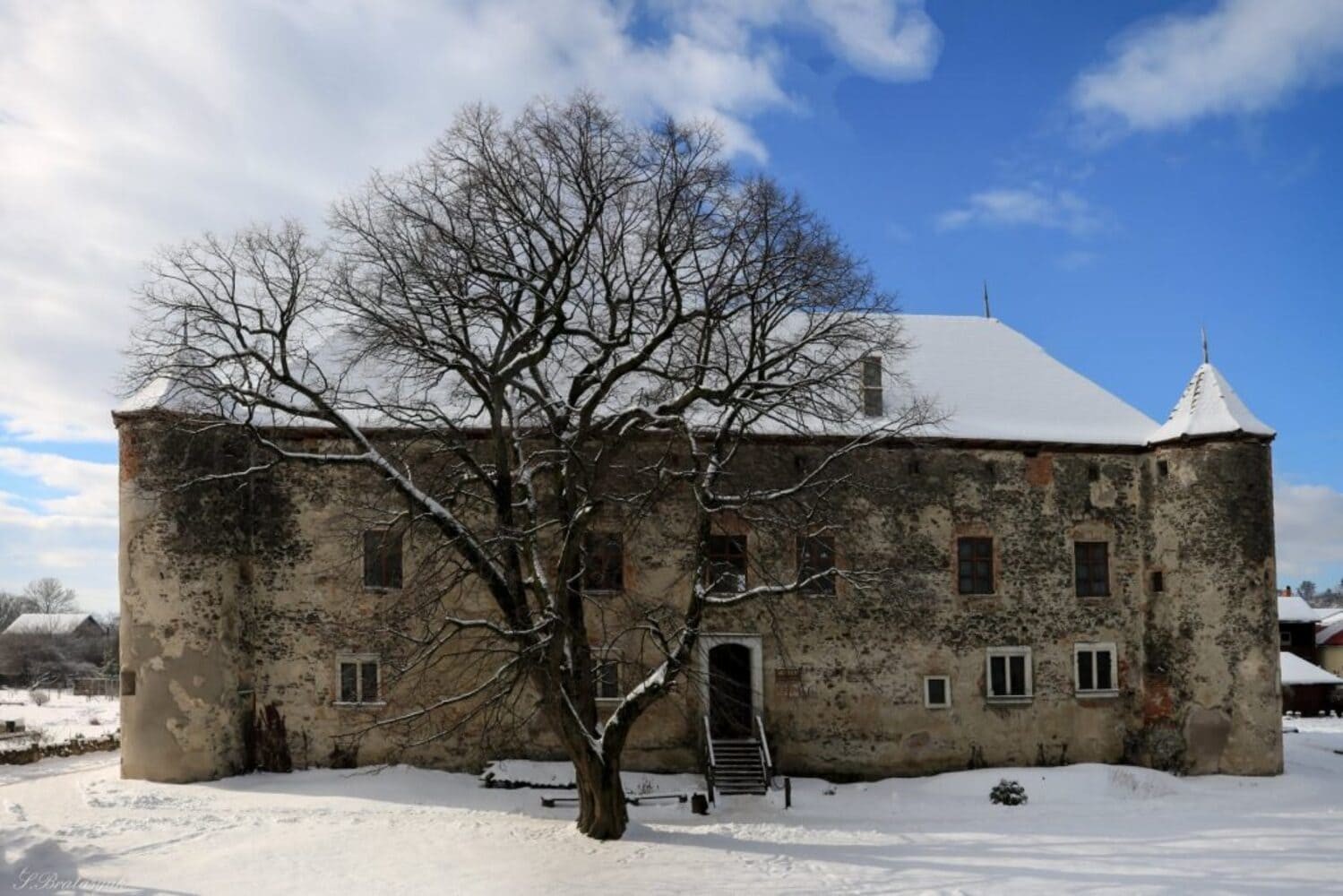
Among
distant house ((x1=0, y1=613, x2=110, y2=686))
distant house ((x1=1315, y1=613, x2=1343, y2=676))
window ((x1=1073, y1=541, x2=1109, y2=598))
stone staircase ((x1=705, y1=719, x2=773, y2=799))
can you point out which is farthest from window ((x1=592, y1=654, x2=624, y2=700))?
distant house ((x1=0, y1=613, x2=110, y2=686))

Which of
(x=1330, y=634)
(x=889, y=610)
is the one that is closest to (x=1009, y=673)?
(x=889, y=610)

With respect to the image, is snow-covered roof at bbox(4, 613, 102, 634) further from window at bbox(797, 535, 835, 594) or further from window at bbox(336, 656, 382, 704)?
window at bbox(797, 535, 835, 594)

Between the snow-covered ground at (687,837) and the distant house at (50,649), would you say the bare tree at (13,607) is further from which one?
the snow-covered ground at (687,837)

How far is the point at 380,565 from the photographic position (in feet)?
75.0

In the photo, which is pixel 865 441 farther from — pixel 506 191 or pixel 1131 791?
pixel 1131 791

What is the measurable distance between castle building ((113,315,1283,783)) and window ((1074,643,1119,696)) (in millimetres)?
63

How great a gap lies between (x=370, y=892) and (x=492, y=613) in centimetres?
956

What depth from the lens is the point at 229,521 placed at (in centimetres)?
2245

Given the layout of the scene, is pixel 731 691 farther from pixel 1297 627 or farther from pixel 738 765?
pixel 1297 627

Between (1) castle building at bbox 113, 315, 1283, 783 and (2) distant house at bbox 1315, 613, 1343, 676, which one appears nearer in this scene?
(1) castle building at bbox 113, 315, 1283, 783

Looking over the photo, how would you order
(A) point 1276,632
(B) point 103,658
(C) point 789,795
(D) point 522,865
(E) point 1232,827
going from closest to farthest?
(D) point 522,865, (E) point 1232,827, (C) point 789,795, (A) point 1276,632, (B) point 103,658

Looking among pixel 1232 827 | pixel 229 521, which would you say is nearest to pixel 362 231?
pixel 229 521

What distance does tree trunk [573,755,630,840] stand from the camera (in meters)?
16.5

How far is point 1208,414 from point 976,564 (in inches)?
242
